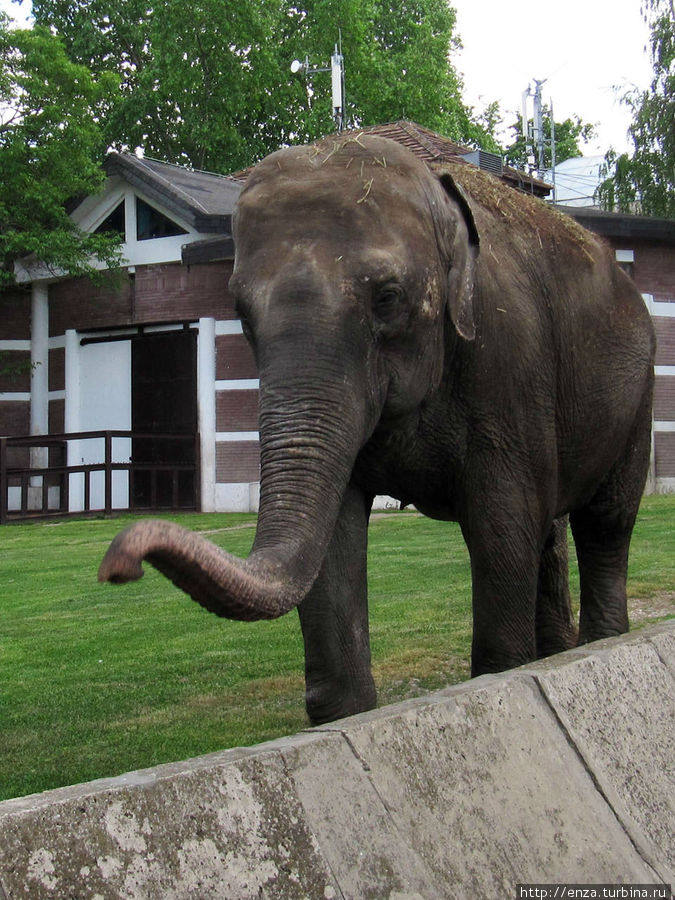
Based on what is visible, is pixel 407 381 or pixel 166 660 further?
pixel 166 660

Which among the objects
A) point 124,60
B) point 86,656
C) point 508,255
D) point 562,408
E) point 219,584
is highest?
point 124,60

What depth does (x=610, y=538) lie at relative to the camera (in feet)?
24.9

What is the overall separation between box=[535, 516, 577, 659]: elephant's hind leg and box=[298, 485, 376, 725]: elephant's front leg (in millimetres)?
2335

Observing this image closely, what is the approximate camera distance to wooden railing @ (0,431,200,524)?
80.7ft

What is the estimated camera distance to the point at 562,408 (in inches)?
246

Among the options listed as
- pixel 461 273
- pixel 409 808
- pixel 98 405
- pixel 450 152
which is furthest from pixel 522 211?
pixel 450 152

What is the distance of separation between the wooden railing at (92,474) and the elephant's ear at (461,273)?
62.9ft

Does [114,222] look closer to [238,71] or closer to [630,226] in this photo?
[630,226]

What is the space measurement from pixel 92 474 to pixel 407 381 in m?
22.4

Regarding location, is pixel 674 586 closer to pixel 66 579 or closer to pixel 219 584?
pixel 66 579

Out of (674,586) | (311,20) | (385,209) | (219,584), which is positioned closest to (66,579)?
(674,586)

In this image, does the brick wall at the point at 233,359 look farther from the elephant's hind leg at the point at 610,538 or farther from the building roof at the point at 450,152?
the elephant's hind leg at the point at 610,538

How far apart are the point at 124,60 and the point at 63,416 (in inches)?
1157

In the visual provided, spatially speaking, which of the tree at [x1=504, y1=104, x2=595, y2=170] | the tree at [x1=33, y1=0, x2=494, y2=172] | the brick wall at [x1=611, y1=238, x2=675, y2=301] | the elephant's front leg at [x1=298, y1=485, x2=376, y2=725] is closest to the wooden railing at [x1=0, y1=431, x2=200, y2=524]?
the brick wall at [x1=611, y1=238, x2=675, y2=301]
